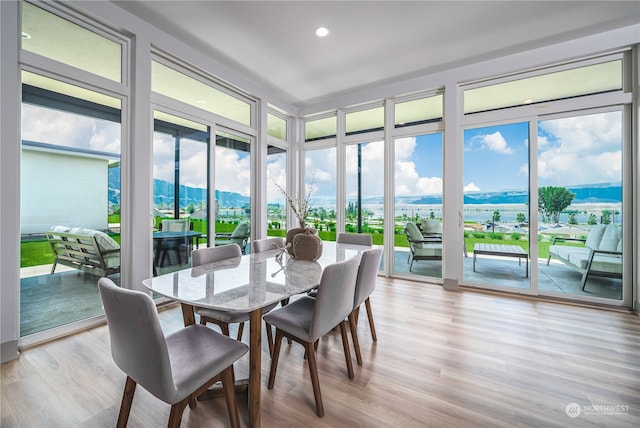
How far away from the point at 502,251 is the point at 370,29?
3410 mm

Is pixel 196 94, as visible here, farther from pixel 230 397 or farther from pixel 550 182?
pixel 550 182

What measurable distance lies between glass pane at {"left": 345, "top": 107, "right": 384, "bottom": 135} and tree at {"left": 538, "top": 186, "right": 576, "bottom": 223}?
2542 mm

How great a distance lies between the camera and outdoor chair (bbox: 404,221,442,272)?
4.12 m

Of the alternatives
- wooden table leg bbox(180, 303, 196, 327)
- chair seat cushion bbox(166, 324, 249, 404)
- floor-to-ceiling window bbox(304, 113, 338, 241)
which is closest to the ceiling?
floor-to-ceiling window bbox(304, 113, 338, 241)

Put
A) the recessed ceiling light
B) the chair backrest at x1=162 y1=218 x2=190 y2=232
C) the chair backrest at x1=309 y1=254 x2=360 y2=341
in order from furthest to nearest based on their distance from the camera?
the chair backrest at x1=162 y1=218 x2=190 y2=232 < the recessed ceiling light < the chair backrest at x1=309 y1=254 x2=360 y2=341

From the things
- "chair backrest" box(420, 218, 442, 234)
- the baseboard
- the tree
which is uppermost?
the tree

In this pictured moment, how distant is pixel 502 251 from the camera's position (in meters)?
3.66

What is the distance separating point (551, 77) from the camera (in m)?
3.36

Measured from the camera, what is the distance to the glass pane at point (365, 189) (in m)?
4.57

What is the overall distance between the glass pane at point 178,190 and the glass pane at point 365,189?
2478mm

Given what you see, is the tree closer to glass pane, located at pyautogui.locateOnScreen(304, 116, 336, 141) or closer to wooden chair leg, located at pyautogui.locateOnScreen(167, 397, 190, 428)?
glass pane, located at pyautogui.locateOnScreen(304, 116, 336, 141)

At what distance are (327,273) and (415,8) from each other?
2791 mm

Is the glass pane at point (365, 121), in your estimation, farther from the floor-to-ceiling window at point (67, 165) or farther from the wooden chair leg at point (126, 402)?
the wooden chair leg at point (126, 402)

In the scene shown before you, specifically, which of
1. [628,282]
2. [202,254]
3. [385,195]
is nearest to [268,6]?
[202,254]
